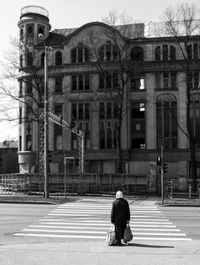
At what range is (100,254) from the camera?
10078 mm

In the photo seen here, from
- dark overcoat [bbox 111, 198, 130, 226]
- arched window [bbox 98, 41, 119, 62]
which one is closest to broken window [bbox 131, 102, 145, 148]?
arched window [bbox 98, 41, 119, 62]

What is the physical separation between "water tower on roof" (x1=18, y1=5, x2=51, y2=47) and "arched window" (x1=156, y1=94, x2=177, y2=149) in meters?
18.4

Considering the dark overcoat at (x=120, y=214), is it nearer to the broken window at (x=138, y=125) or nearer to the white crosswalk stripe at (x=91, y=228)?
the white crosswalk stripe at (x=91, y=228)

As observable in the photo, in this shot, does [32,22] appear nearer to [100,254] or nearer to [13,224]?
[13,224]

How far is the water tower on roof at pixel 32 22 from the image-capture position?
60159mm

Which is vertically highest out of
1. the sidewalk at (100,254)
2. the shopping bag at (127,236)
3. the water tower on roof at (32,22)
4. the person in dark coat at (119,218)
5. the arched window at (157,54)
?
the water tower on roof at (32,22)

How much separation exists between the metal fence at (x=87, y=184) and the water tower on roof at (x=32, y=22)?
Answer: 25.9m

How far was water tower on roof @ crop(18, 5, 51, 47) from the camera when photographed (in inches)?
2368

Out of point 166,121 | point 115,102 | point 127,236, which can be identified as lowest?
point 127,236

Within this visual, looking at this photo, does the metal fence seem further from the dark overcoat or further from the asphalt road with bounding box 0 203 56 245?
the dark overcoat

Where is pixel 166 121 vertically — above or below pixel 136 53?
below

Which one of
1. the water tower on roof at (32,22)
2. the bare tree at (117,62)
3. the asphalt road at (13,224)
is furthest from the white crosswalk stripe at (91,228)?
the water tower on roof at (32,22)

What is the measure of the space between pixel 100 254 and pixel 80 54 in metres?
50.0

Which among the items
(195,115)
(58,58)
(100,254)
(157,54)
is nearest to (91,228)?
(100,254)
